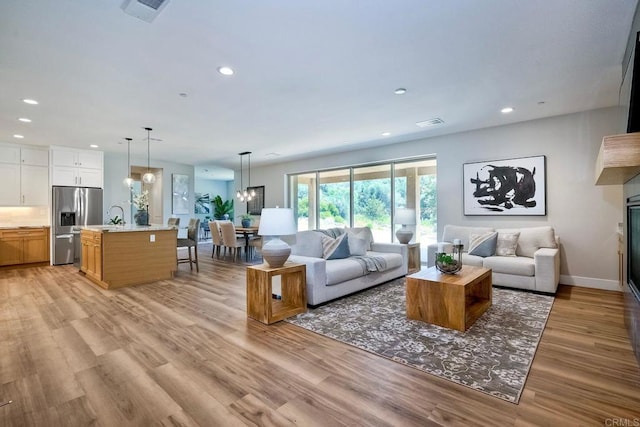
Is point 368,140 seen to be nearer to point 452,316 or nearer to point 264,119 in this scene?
point 264,119

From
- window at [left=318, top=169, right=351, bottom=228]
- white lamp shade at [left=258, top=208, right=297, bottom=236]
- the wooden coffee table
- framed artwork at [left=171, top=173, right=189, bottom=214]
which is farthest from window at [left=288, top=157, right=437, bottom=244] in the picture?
white lamp shade at [left=258, top=208, right=297, bottom=236]

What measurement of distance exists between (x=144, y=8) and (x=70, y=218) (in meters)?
6.30

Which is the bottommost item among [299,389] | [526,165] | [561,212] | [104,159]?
[299,389]

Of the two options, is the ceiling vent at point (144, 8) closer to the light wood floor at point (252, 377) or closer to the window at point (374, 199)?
the light wood floor at point (252, 377)

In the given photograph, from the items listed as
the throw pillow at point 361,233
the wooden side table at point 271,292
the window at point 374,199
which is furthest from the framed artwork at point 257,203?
the wooden side table at point 271,292

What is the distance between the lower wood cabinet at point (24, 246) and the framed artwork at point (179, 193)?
282 cm

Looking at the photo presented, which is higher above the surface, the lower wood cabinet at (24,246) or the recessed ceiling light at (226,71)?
the recessed ceiling light at (226,71)

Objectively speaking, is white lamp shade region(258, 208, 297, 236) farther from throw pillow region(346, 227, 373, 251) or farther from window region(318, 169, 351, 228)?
window region(318, 169, 351, 228)

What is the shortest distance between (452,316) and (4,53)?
4649 mm

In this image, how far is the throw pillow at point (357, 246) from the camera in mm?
4402

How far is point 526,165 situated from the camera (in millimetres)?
4793

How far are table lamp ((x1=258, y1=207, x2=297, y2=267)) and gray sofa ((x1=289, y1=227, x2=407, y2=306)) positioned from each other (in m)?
0.41

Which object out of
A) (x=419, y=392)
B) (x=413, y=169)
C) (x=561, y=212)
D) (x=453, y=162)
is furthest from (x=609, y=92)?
(x=419, y=392)

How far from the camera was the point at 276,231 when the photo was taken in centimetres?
315
